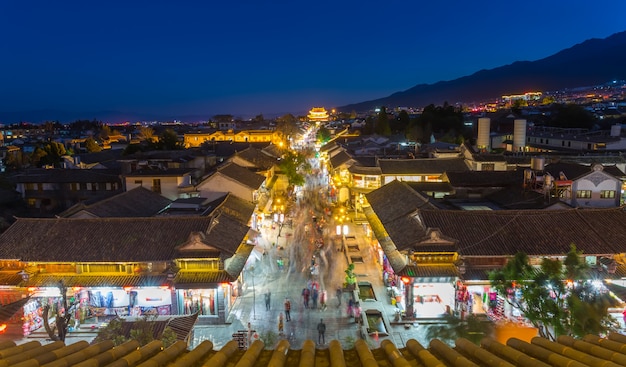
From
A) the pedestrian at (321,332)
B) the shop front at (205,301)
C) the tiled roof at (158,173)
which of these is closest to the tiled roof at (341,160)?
the tiled roof at (158,173)

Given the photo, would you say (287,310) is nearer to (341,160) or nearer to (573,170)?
(573,170)

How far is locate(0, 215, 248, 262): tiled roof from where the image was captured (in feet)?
70.2

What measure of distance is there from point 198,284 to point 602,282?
55.6ft

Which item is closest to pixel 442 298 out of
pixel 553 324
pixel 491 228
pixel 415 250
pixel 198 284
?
pixel 415 250

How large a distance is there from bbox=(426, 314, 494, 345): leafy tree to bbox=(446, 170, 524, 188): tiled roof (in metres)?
17.4

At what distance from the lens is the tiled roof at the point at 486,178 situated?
114 feet

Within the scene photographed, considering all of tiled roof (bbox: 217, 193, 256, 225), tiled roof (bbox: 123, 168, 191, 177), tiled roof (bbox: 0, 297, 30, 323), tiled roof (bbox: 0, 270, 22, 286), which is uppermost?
tiled roof (bbox: 123, 168, 191, 177)

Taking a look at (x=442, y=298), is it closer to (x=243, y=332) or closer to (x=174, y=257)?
(x=243, y=332)

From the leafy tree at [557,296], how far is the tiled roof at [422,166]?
23.3m

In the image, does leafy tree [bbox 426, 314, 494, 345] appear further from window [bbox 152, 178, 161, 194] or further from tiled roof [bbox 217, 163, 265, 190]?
window [bbox 152, 178, 161, 194]

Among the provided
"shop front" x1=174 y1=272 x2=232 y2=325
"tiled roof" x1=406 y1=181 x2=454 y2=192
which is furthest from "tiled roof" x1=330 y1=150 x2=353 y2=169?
"shop front" x1=174 y1=272 x2=232 y2=325

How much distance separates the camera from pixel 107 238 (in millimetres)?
22531

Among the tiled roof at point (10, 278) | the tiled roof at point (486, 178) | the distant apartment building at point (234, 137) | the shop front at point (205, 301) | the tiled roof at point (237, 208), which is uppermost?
the distant apartment building at point (234, 137)

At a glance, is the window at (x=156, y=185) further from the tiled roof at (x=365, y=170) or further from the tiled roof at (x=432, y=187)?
the tiled roof at (x=432, y=187)
